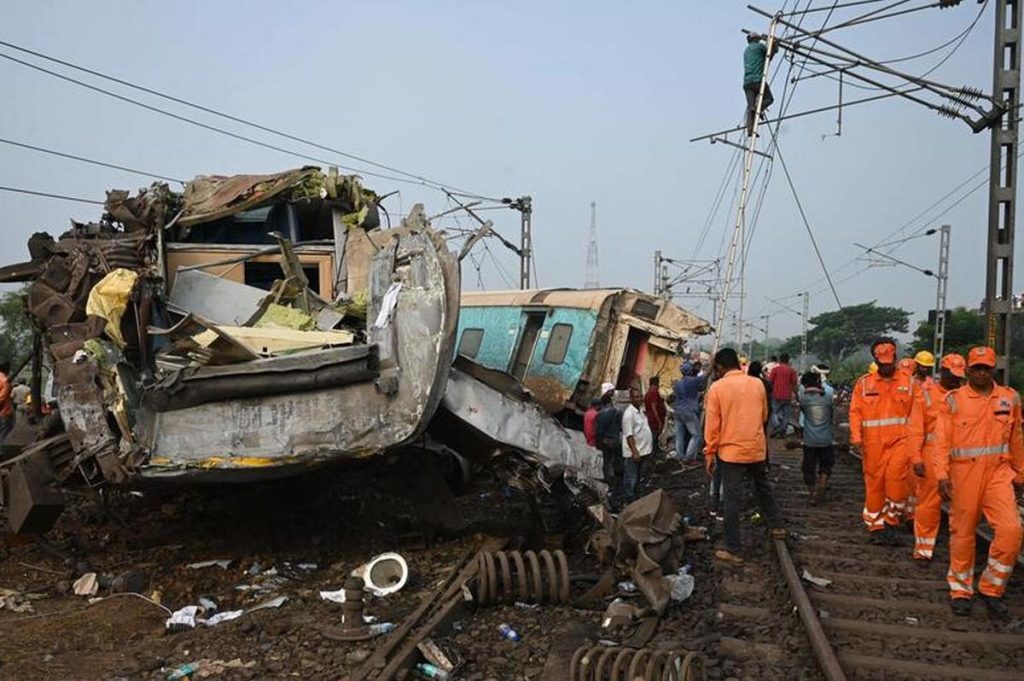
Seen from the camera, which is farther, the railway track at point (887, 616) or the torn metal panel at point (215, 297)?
the torn metal panel at point (215, 297)

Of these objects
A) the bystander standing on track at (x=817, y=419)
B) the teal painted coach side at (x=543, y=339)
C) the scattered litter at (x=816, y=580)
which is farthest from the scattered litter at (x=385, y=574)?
the teal painted coach side at (x=543, y=339)

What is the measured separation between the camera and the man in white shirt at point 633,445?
8.21 meters

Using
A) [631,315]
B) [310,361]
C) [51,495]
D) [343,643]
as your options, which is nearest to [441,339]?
[310,361]

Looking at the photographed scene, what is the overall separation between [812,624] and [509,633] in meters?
1.82

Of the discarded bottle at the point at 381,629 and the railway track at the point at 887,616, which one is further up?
the railway track at the point at 887,616

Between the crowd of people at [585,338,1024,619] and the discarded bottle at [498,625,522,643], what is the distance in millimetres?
2116

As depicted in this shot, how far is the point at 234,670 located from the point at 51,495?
2734 mm

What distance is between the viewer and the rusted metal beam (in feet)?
13.1

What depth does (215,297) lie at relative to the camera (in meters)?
7.68

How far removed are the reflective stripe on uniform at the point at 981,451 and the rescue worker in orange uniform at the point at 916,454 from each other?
0.83 metres

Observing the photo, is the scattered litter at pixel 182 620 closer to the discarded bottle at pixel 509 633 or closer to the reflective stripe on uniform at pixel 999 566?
the discarded bottle at pixel 509 633

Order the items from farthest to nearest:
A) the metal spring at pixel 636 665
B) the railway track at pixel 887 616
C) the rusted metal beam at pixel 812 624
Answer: the railway track at pixel 887 616 < the rusted metal beam at pixel 812 624 < the metal spring at pixel 636 665

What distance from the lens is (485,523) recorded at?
8.10 m

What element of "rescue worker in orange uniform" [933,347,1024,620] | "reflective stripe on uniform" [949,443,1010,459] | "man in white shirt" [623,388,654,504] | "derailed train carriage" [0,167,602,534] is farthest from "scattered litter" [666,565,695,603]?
"man in white shirt" [623,388,654,504]
